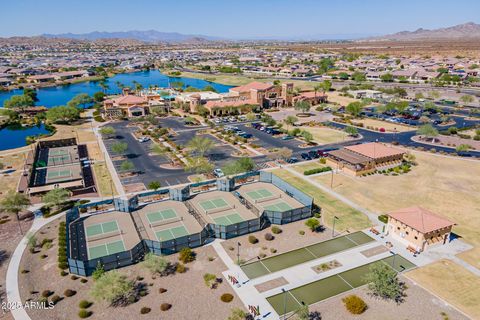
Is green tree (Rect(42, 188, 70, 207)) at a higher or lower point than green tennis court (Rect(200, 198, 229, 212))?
higher

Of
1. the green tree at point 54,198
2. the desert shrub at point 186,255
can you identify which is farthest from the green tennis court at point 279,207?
the green tree at point 54,198

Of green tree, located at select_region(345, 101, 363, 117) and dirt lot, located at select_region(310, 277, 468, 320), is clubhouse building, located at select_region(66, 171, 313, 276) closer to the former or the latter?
dirt lot, located at select_region(310, 277, 468, 320)

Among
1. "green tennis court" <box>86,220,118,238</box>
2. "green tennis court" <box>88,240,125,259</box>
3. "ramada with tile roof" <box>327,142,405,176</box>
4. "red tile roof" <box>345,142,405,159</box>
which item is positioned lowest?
"green tennis court" <box>88,240,125,259</box>

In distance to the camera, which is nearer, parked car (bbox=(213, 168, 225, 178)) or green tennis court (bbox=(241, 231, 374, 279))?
green tennis court (bbox=(241, 231, 374, 279))

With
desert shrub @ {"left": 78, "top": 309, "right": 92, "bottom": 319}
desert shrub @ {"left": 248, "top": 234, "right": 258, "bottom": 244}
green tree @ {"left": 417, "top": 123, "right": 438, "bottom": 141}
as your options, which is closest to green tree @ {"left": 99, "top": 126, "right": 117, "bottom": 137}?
desert shrub @ {"left": 248, "top": 234, "right": 258, "bottom": 244}

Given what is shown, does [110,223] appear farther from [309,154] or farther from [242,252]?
[309,154]

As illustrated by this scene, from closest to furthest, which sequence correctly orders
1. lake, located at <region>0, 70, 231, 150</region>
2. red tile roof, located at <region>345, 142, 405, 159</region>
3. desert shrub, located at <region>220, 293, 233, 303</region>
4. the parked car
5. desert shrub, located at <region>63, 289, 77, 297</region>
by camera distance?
desert shrub, located at <region>220, 293, 233, 303</region> < desert shrub, located at <region>63, 289, 77, 297</region> < the parked car < red tile roof, located at <region>345, 142, 405, 159</region> < lake, located at <region>0, 70, 231, 150</region>

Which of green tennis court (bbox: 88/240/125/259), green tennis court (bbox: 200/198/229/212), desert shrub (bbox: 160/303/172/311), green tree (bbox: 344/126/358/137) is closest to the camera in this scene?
desert shrub (bbox: 160/303/172/311)
